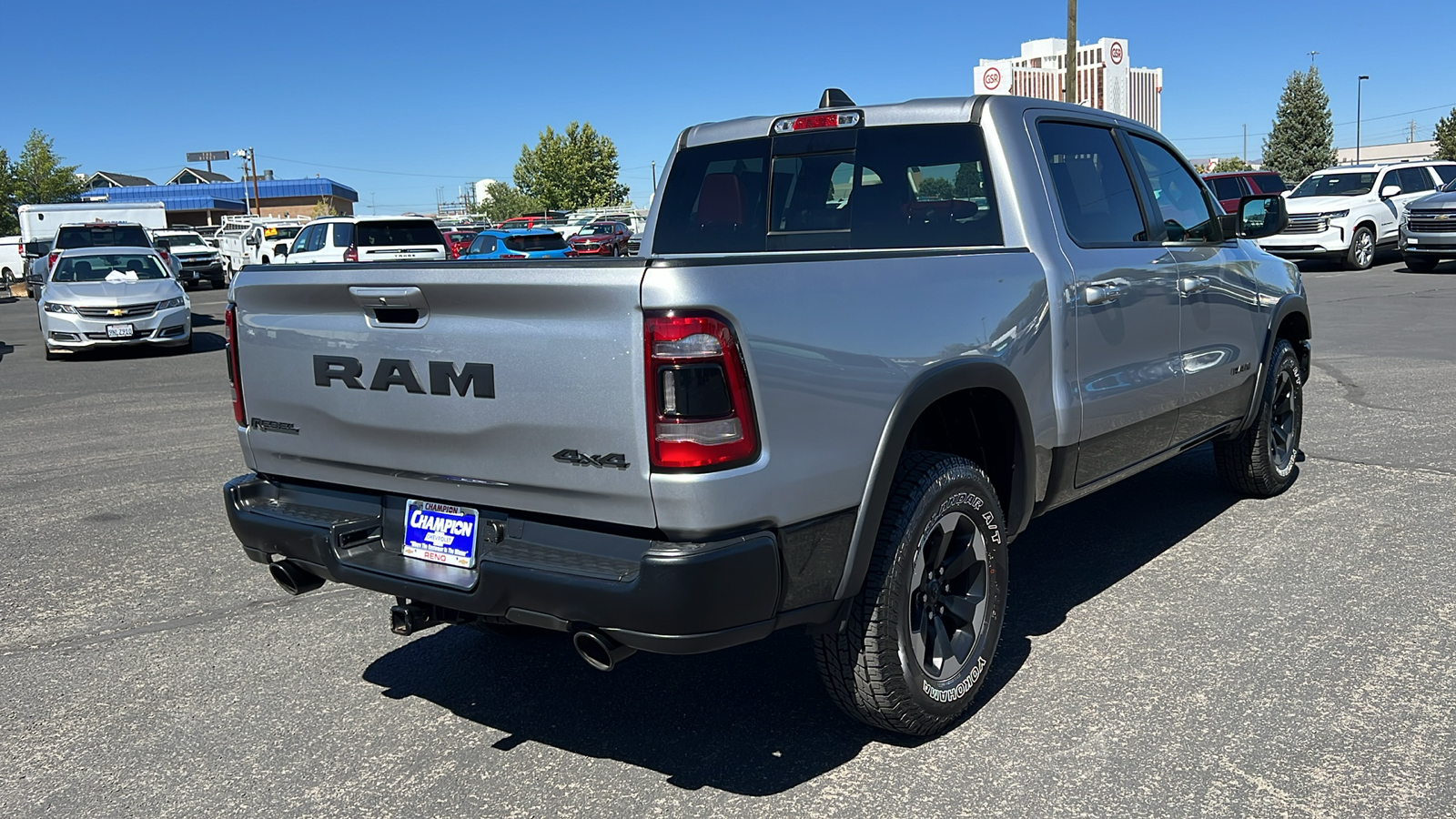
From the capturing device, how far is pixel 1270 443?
6078 mm

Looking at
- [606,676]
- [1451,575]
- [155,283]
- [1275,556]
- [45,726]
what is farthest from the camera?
[155,283]

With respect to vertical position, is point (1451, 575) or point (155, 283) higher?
point (155, 283)

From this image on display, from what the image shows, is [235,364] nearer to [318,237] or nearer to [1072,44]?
[318,237]

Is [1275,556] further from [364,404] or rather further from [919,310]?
[364,404]

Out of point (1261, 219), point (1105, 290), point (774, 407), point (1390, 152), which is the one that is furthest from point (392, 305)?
point (1390, 152)

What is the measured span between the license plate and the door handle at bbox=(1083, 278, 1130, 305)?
7.59 ft

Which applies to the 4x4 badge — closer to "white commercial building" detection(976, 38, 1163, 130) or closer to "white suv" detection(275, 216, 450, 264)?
"white suv" detection(275, 216, 450, 264)

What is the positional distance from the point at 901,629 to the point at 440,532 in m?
1.30

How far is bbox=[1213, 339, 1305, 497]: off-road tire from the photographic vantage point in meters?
5.98

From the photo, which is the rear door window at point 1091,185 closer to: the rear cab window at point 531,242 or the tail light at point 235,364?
the tail light at point 235,364

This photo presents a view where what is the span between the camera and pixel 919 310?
11.2 ft

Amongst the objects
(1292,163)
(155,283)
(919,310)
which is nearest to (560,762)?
(919,310)

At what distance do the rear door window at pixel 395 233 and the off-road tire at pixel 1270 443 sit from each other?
17.2 m

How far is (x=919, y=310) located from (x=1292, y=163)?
77040 millimetres
